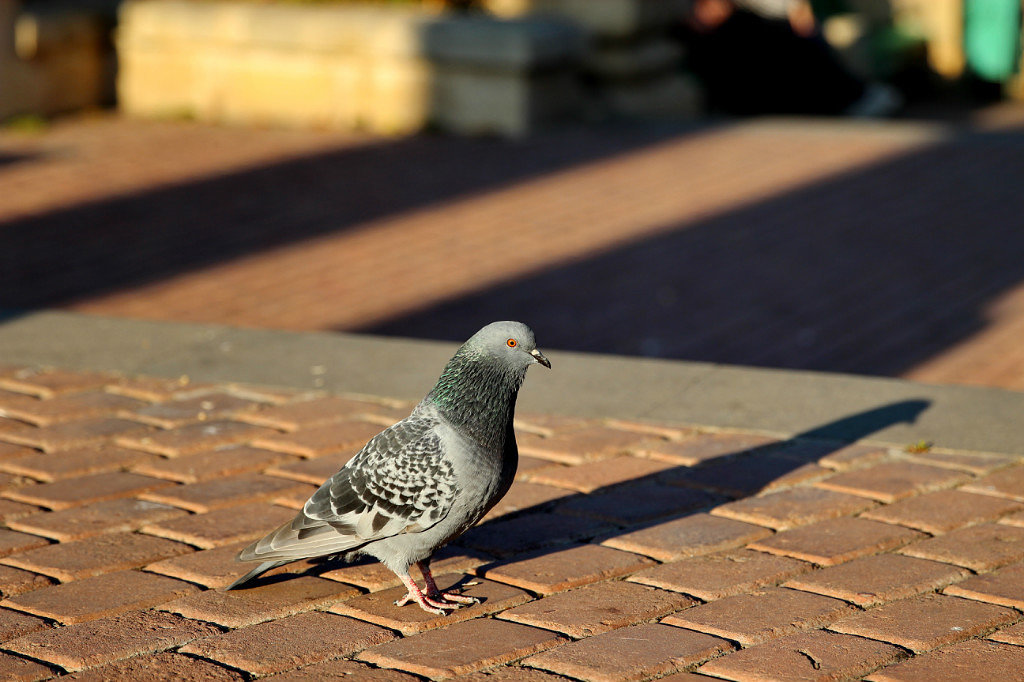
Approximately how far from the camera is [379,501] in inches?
122

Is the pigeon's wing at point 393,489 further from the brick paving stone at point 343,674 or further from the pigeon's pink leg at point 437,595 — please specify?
the brick paving stone at point 343,674

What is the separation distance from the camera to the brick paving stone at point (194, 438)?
429 centimetres

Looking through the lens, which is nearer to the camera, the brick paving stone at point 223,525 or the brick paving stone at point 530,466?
the brick paving stone at point 223,525

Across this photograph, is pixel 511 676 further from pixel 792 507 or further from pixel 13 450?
pixel 13 450

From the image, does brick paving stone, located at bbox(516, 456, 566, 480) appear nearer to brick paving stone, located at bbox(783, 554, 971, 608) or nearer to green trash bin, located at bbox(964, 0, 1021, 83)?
brick paving stone, located at bbox(783, 554, 971, 608)

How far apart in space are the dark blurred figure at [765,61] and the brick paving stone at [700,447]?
905 centimetres

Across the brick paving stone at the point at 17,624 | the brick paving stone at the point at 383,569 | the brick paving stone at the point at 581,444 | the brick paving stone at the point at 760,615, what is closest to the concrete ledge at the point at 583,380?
the brick paving stone at the point at 581,444

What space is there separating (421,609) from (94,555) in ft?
3.16

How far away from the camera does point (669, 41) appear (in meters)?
12.6

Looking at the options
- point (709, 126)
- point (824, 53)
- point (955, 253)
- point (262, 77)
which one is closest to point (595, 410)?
point (955, 253)

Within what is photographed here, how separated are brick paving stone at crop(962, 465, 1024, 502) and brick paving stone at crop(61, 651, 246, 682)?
2315 millimetres

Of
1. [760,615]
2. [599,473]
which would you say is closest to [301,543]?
[760,615]

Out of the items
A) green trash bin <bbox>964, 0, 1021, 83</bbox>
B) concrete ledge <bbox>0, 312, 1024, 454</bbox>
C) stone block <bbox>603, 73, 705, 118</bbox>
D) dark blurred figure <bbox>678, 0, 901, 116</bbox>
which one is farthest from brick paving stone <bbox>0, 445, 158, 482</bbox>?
green trash bin <bbox>964, 0, 1021, 83</bbox>

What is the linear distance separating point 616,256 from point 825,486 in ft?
13.1
